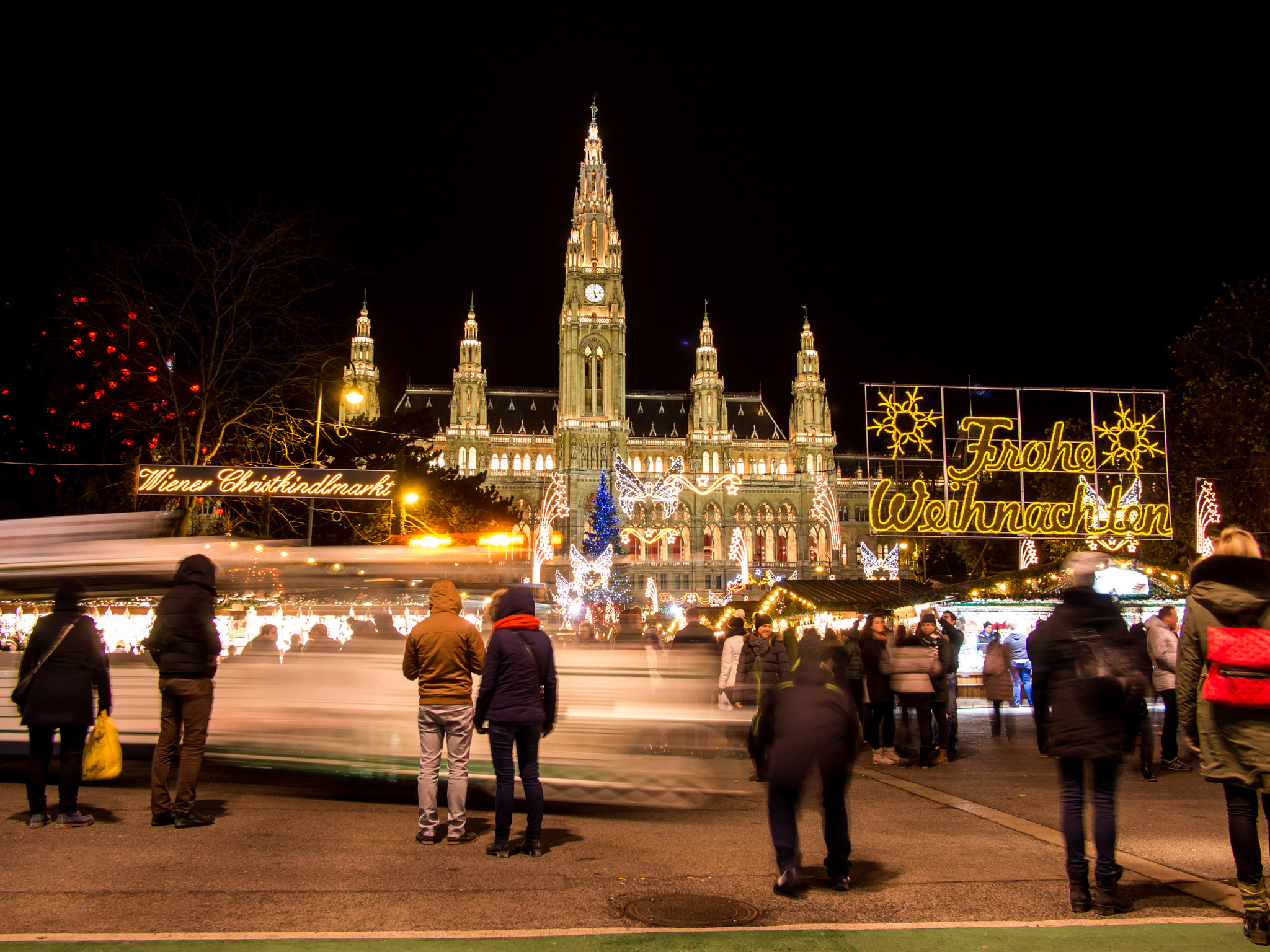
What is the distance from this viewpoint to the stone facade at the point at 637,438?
8356cm

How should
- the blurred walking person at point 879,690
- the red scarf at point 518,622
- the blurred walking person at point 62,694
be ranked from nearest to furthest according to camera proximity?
1. the red scarf at point 518,622
2. the blurred walking person at point 62,694
3. the blurred walking person at point 879,690

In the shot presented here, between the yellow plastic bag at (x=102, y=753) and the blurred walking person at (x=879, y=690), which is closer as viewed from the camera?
the yellow plastic bag at (x=102, y=753)

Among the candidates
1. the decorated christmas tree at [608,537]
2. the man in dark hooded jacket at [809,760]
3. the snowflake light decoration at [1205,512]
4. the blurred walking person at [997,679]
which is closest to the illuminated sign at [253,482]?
the man in dark hooded jacket at [809,760]

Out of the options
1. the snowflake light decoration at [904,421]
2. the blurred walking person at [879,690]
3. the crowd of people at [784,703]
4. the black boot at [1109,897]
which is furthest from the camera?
the snowflake light decoration at [904,421]

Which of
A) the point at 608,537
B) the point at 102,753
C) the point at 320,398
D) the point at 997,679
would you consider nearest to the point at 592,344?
the point at 608,537

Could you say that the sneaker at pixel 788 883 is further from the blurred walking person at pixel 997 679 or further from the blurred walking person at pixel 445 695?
the blurred walking person at pixel 997 679

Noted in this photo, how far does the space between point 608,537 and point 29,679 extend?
64.7 meters

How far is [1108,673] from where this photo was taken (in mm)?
4578

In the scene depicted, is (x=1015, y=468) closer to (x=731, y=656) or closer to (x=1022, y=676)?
(x=1022, y=676)

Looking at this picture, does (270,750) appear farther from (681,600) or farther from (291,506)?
(681,600)

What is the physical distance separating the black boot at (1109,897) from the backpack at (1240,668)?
0.99m

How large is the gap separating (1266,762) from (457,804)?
172 inches

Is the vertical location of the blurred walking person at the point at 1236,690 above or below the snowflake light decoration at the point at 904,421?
below

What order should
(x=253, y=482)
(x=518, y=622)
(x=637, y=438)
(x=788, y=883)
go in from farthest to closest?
(x=637, y=438) < (x=253, y=482) < (x=518, y=622) < (x=788, y=883)
